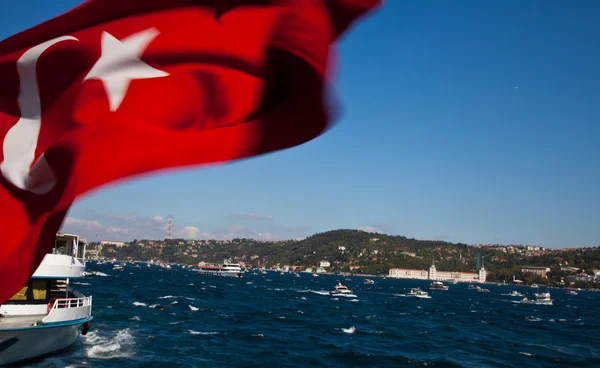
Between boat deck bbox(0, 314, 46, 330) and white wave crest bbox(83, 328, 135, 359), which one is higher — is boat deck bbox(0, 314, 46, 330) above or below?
above

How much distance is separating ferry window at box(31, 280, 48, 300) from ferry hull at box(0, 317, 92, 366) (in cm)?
215

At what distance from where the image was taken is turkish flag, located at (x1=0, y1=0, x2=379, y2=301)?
5.22 metres

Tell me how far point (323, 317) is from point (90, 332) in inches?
1241

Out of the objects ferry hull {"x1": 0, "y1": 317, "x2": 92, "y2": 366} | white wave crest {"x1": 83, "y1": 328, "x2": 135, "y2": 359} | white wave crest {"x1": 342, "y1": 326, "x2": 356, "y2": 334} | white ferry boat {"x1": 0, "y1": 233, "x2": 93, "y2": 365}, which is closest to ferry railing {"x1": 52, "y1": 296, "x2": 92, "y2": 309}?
white ferry boat {"x1": 0, "y1": 233, "x2": 93, "y2": 365}

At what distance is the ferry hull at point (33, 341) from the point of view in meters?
24.3

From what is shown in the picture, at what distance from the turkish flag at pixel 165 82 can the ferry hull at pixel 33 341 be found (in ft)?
71.7

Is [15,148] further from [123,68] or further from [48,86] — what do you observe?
[123,68]

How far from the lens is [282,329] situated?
51.0 meters

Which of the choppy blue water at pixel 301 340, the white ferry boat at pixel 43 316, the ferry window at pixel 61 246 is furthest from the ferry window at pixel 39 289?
the ferry window at pixel 61 246

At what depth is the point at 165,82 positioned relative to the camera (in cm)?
562

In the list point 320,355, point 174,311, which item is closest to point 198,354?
point 320,355

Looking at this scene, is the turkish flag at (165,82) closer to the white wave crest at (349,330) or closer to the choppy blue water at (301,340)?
the choppy blue water at (301,340)

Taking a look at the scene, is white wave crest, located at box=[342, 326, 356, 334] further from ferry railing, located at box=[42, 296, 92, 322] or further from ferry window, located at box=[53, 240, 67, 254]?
ferry railing, located at box=[42, 296, 92, 322]

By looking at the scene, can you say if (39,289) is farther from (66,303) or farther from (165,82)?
(165,82)
